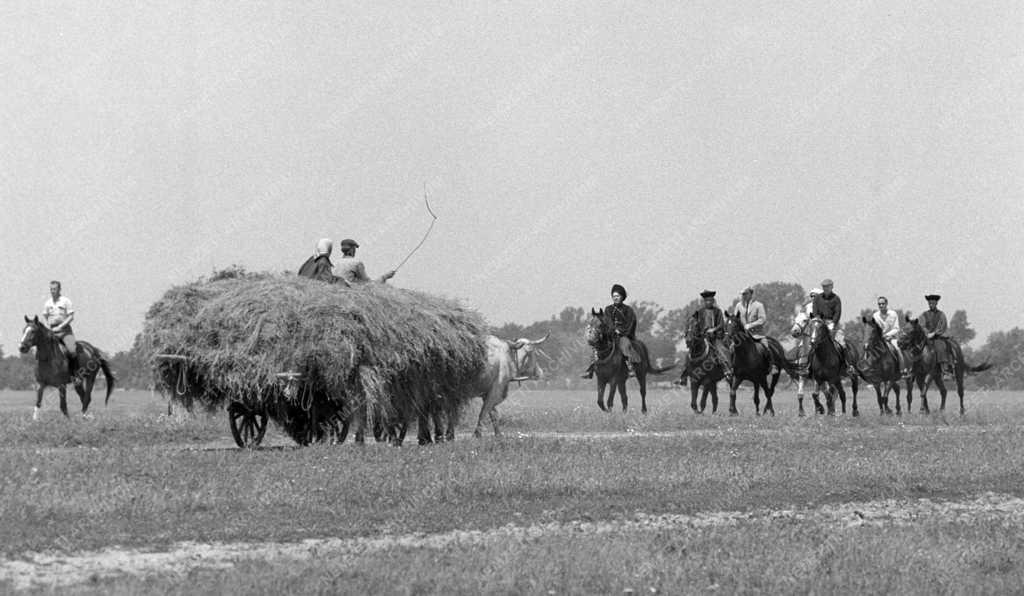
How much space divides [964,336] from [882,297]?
223 feet

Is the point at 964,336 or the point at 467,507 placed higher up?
the point at 964,336

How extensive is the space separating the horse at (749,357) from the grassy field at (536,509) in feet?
36.9

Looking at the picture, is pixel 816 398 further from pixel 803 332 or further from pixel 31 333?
pixel 31 333

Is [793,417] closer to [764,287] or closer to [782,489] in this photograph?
[782,489]

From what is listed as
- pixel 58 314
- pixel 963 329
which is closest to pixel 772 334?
pixel 963 329

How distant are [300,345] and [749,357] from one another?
18.4 metres

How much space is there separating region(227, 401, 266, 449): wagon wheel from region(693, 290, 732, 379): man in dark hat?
47.0 feet

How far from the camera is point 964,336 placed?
98688 millimetres

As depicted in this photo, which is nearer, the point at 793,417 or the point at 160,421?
the point at 160,421

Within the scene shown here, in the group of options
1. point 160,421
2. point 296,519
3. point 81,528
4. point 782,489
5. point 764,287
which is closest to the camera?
point 81,528

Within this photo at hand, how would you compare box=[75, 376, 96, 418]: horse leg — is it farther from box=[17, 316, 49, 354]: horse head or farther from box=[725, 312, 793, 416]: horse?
box=[725, 312, 793, 416]: horse

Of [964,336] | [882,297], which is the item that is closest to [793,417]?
[882,297]

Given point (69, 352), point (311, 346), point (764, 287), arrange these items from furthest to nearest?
point (764, 287) < point (69, 352) < point (311, 346)

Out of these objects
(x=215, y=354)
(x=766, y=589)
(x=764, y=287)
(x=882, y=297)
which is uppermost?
(x=764, y=287)
